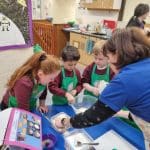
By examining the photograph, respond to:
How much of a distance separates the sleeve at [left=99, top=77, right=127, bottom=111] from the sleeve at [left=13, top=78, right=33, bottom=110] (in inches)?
20.7

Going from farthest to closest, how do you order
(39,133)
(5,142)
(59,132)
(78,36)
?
(78,36)
(59,132)
(39,133)
(5,142)

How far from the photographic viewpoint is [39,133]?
0.88m

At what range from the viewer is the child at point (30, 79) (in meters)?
1.13

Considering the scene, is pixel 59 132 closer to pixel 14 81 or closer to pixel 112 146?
pixel 112 146

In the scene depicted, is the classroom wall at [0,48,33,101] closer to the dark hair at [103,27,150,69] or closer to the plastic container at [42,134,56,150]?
the plastic container at [42,134,56,150]

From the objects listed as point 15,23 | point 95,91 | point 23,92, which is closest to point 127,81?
point 23,92

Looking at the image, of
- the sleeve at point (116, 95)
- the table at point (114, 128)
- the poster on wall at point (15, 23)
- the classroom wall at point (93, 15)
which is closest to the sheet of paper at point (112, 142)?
the table at point (114, 128)

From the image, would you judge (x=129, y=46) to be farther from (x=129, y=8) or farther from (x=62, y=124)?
(x=129, y=8)

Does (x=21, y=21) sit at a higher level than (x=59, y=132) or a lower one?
higher

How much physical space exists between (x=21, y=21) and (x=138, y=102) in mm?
1368

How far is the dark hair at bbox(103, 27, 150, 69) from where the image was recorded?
748mm

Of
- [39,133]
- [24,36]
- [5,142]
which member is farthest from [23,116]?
[24,36]

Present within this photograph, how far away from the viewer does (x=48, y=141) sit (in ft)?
3.02

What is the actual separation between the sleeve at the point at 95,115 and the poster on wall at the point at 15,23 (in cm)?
118
